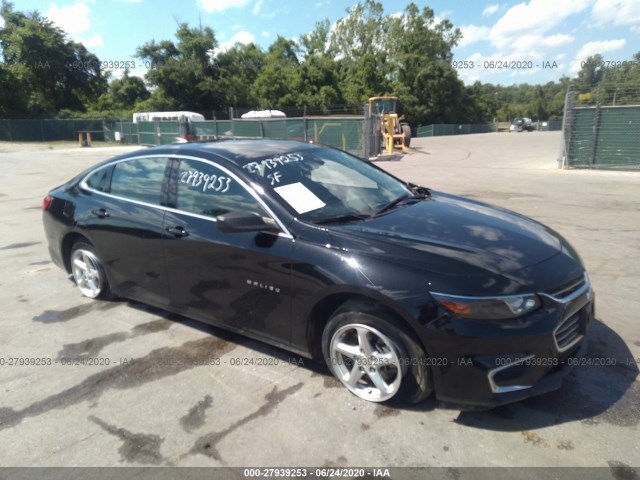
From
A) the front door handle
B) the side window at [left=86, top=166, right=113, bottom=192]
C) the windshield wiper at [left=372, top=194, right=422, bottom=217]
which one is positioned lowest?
the front door handle

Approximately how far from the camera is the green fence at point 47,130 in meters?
41.0

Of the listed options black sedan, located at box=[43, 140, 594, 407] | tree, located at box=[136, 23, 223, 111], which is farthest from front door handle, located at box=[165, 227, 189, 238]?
tree, located at box=[136, 23, 223, 111]

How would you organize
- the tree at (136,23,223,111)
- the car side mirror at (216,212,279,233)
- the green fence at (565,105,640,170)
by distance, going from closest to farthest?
1. the car side mirror at (216,212,279,233)
2. the green fence at (565,105,640,170)
3. the tree at (136,23,223,111)

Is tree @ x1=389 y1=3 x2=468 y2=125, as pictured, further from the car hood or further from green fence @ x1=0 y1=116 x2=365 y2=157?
the car hood

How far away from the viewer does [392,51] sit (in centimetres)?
6756

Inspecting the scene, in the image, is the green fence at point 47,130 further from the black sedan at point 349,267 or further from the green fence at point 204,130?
the black sedan at point 349,267

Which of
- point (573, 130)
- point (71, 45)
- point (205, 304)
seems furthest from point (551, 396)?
point (71, 45)

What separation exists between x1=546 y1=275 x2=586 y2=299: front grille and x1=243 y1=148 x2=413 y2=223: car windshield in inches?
50.9

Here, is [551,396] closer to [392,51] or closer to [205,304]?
[205,304]

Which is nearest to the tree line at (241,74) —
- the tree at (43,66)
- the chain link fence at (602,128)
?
the tree at (43,66)

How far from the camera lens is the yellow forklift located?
20.3 m

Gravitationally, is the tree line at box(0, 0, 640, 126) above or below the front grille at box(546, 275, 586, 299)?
above

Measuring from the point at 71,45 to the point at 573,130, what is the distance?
5339cm

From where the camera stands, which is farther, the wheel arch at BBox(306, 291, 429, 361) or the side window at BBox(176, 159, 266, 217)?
the side window at BBox(176, 159, 266, 217)
